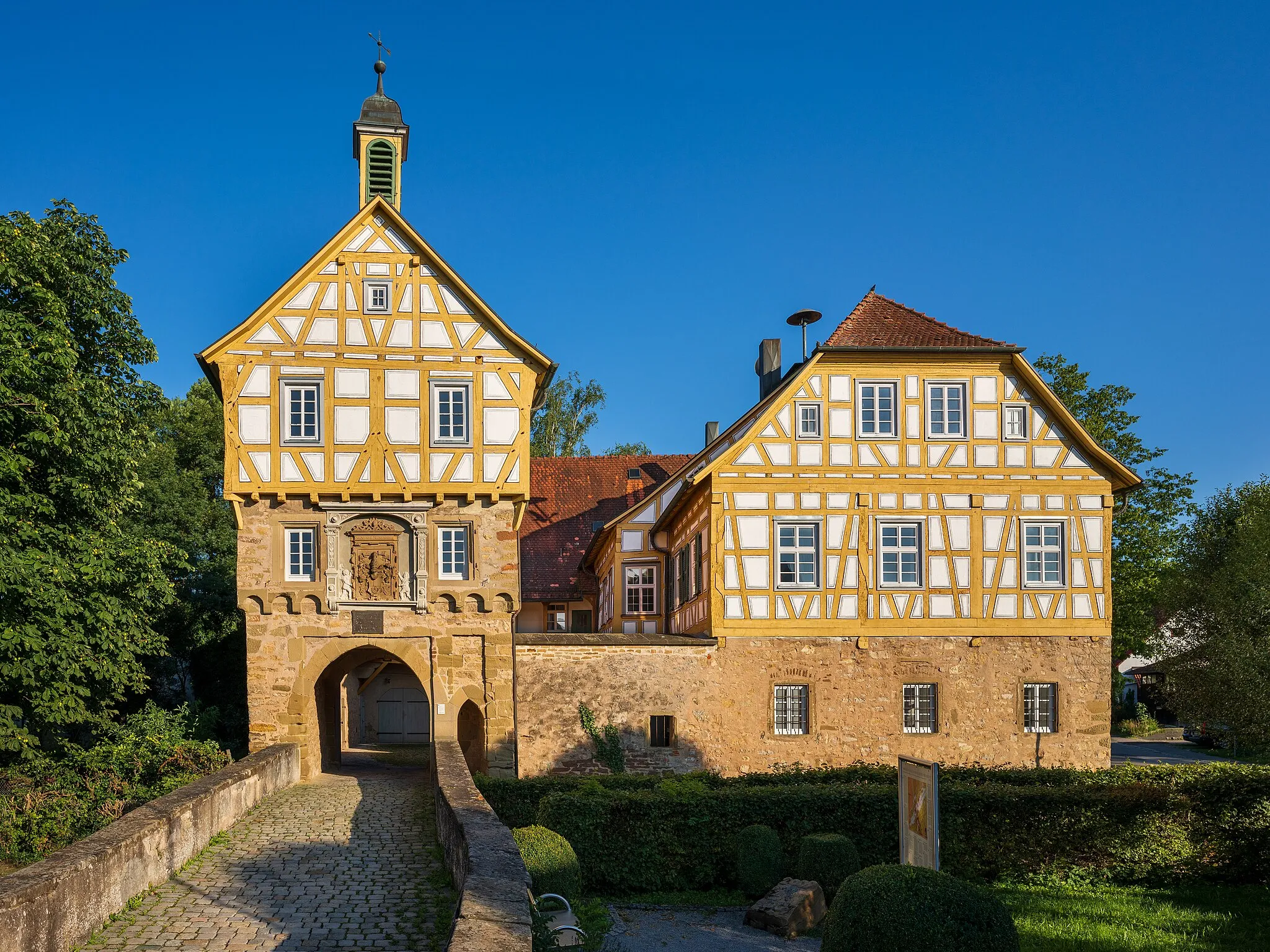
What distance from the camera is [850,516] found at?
21391 mm

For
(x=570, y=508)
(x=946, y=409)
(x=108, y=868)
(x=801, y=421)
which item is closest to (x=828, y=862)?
(x=108, y=868)

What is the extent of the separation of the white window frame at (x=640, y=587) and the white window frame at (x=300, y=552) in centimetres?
873

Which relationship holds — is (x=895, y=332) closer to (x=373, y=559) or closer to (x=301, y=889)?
(x=373, y=559)

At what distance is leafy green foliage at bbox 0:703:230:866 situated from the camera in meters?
18.0

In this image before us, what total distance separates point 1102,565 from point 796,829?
10.1 meters

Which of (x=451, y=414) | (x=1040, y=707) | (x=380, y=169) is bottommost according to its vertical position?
(x=1040, y=707)

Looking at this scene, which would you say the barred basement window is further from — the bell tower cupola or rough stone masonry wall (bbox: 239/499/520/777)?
rough stone masonry wall (bbox: 239/499/520/777)

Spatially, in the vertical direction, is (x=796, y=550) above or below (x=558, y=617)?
above

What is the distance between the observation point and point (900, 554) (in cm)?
2152

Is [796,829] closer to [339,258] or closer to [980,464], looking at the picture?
[980,464]

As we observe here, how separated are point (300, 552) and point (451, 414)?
388 centimetres

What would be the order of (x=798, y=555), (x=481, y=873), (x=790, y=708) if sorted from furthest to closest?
1. (x=798, y=555)
2. (x=790, y=708)
3. (x=481, y=873)

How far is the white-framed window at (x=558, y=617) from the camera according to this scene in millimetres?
31953

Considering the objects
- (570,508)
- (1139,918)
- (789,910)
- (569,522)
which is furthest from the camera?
(570,508)
